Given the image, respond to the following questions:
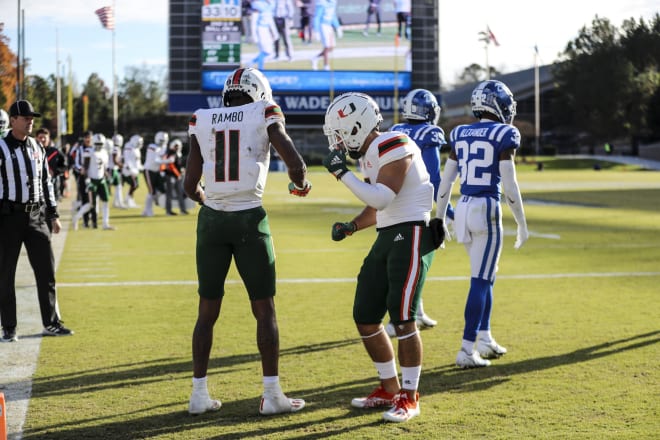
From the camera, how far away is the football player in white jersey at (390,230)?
5.96 m

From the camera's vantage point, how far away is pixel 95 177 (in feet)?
66.7

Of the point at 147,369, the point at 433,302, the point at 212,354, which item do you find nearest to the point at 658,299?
the point at 433,302

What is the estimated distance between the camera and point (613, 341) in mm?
8391

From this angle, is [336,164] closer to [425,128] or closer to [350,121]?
[350,121]

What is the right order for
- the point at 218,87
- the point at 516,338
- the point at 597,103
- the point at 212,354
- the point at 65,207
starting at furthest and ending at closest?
the point at 597,103, the point at 218,87, the point at 65,207, the point at 516,338, the point at 212,354

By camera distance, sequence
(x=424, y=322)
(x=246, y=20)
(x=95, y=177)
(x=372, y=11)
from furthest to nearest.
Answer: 1. (x=372, y=11)
2. (x=246, y=20)
3. (x=95, y=177)
4. (x=424, y=322)

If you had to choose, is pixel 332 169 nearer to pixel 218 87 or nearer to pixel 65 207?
pixel 65 207

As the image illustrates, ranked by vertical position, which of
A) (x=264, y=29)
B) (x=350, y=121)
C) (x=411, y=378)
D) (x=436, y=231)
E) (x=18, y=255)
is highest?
(x=264, y=29)

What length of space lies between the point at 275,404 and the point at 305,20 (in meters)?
69.1

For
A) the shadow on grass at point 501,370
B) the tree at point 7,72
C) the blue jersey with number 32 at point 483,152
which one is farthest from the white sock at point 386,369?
the tree at point 7,72

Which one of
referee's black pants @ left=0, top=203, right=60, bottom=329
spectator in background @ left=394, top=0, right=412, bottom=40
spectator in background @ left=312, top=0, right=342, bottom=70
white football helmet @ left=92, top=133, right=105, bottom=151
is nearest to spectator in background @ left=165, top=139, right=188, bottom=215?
white football helmet @ left=92, top=133, right=105, bottom=151

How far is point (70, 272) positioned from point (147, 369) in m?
6.65

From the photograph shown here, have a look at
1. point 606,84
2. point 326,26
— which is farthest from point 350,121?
point 606,84

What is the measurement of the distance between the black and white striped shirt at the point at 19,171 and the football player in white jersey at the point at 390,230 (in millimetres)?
3693
